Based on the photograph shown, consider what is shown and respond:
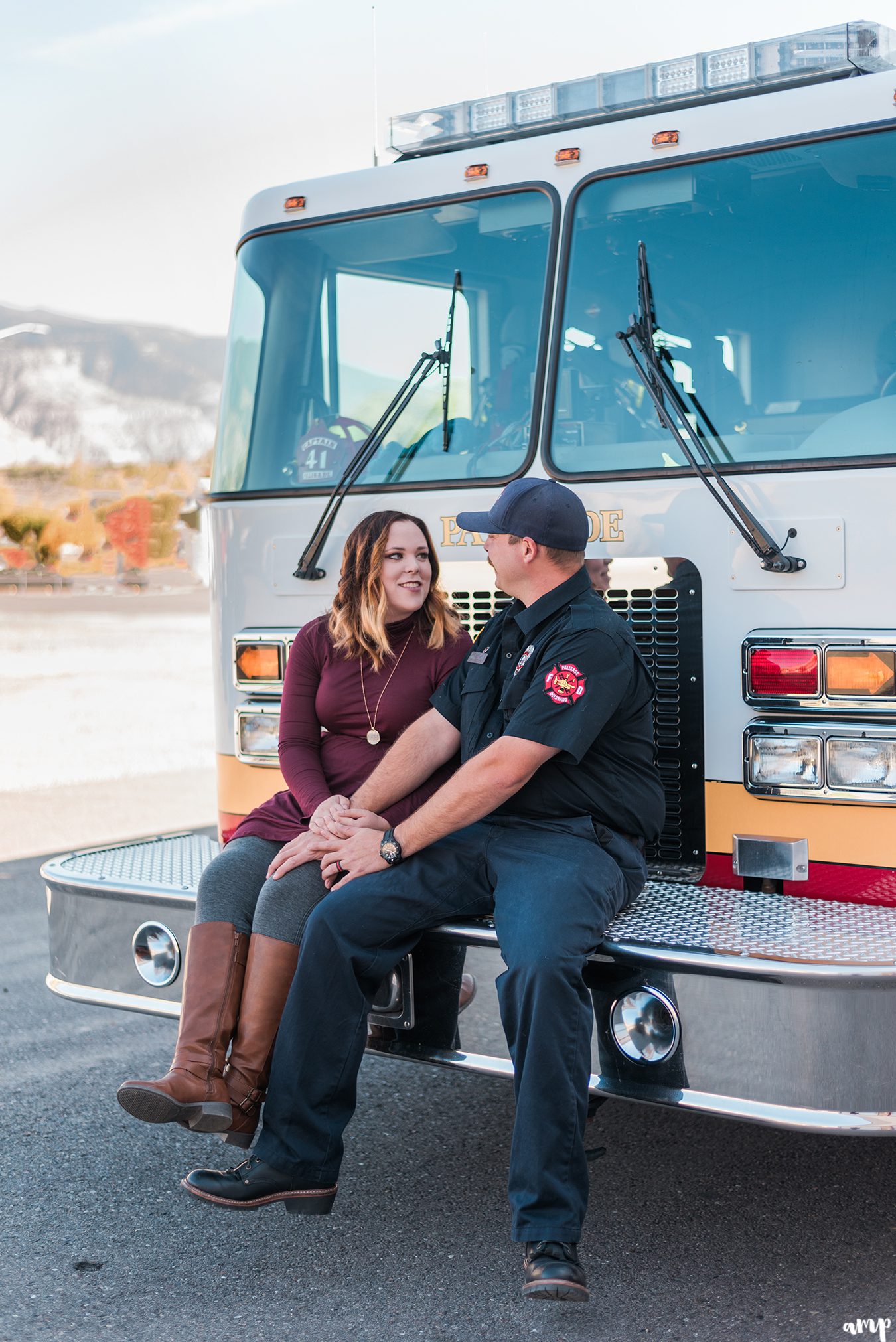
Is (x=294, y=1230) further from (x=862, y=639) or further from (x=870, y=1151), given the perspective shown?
(x=862, y=639)

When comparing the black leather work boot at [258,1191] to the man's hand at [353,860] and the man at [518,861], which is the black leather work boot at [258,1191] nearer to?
the man at [518,861]

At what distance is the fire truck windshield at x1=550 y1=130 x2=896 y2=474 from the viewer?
10.5ft

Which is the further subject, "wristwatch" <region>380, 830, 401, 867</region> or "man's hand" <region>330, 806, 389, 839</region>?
"man's hand" <region>330, 806, 389, 839</region>

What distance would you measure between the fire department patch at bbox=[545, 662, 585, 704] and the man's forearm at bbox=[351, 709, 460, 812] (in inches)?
17.5

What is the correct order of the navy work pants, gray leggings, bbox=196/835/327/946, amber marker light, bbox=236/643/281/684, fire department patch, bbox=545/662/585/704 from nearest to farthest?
the navy work pants
fire department patch, bbox=545/662/585/704
gray leggings, bbox=196/835/327/946
amber marker light, bbox=236/643/281/684

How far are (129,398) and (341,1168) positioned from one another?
18959 centimetres

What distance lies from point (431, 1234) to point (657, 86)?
2.86 m

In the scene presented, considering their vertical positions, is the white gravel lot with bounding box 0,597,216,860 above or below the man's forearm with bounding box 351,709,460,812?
below

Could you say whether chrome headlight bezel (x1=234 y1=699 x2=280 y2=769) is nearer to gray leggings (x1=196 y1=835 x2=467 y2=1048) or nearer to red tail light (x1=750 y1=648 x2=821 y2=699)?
gray leggings (x1=196 y1=835 x2=467 y2=1048)

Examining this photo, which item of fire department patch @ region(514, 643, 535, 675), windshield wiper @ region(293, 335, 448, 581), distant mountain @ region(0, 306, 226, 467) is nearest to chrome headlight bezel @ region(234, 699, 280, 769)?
windshield wiper @ region(293, 335, 448, 581)

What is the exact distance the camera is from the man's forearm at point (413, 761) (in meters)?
3.39

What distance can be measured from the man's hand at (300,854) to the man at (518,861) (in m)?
0.05

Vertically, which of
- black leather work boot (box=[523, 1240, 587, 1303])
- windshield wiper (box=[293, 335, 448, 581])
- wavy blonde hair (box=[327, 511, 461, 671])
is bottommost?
black leather work boot (box=[523, 1240, 587, 1303])

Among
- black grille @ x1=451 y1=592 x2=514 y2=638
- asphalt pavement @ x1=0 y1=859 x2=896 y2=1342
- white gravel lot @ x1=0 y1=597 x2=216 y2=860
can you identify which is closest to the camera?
asphalt pavement @ x1=0 y1=859 x2=896 y2=1342
